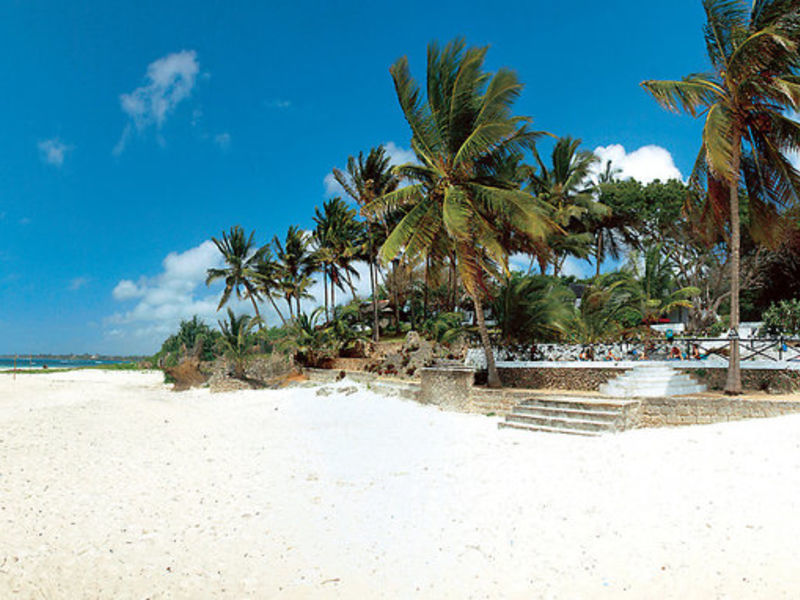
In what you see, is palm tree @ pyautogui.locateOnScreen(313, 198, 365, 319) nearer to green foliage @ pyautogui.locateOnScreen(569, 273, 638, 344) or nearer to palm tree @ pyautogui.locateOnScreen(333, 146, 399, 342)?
palm tree @ pyautogui.locateOnScreen(333, 146, 399, 342)

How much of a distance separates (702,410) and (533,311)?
5.45 meters

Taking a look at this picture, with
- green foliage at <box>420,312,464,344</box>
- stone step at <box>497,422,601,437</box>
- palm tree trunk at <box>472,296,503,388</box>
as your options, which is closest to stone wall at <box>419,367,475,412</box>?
palm tree trunk at <box>472,296,503,388</box>

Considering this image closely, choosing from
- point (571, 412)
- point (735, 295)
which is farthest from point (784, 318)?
point (571, 412)

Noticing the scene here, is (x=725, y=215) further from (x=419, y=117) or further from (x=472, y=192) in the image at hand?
(x=419, y=117)

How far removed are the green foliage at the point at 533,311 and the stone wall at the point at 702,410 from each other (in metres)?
4.33

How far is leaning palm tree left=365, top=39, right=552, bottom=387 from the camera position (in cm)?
1197

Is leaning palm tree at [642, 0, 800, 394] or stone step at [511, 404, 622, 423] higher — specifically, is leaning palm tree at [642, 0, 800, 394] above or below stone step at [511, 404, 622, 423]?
above

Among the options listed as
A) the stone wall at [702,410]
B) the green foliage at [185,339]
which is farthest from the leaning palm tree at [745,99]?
the green foliage at [185,339]

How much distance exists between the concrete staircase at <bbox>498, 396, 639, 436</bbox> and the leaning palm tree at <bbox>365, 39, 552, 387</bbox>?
9.44 feet

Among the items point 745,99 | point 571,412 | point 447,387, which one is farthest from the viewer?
point 447,387

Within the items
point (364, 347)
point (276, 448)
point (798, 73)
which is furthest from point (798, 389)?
point (364, 347)

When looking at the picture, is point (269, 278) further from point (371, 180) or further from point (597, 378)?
point (597, 378)

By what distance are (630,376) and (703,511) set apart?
658 centimetres

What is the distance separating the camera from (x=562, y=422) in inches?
351
